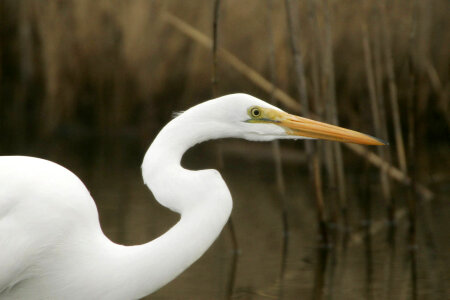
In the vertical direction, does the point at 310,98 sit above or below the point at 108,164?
above

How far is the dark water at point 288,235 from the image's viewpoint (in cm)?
512

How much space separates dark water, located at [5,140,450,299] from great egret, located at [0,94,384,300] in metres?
1.28

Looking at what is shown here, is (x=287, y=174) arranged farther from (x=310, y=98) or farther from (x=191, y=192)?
(x=191, y=192)

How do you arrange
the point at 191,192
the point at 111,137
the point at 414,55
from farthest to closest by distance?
the point at 111,137 → the point at 414,55 → the point at 191,192

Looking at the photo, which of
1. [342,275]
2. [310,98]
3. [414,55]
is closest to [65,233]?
[342,275]

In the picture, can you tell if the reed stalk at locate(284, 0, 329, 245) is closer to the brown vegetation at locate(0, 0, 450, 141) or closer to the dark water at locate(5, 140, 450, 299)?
the dark water at locate(5, 140, 450, 299)

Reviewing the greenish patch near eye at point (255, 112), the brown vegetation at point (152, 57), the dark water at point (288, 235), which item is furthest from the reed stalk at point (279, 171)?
the brown vegetation at point (152, 57)

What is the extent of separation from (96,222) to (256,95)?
5.76 m

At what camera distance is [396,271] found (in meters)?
5.45

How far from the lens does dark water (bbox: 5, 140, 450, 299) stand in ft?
16.8

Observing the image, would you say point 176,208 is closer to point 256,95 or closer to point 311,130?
point 311,130

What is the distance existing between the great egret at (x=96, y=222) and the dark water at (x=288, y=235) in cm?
128

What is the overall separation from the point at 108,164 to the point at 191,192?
544 centimetres

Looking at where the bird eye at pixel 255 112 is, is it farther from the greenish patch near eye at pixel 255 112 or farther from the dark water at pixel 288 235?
the dark water at pixel 288 235
